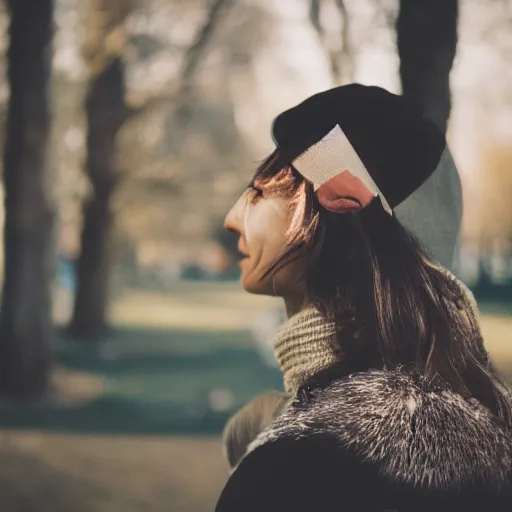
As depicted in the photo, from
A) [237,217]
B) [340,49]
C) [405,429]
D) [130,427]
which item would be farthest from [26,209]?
[405,429]

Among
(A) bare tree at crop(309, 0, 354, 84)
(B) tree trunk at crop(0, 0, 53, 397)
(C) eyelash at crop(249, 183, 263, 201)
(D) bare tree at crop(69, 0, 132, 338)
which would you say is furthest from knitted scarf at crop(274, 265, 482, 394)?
(D) bare tree at crop(69, 0, 132, 338)

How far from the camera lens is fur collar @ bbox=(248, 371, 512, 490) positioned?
1.52 metres

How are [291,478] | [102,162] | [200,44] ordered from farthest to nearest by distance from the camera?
[102,162] → [200,44] → [291,478]

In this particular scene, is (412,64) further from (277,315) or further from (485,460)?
(277,315)

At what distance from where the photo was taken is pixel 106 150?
16.6 m

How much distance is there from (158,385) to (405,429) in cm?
1084

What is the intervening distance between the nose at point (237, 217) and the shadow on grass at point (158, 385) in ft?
23.9

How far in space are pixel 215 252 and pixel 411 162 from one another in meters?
67.0

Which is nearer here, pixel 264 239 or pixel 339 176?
pixel 339 176

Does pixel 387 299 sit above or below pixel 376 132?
below

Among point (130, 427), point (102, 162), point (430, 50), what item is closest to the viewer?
point (430, 50)

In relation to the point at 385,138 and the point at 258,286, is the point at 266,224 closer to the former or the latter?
the point at 258,286

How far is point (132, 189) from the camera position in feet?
66.5

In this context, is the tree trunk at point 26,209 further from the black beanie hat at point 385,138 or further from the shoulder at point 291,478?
the shoulder at point 291,478
